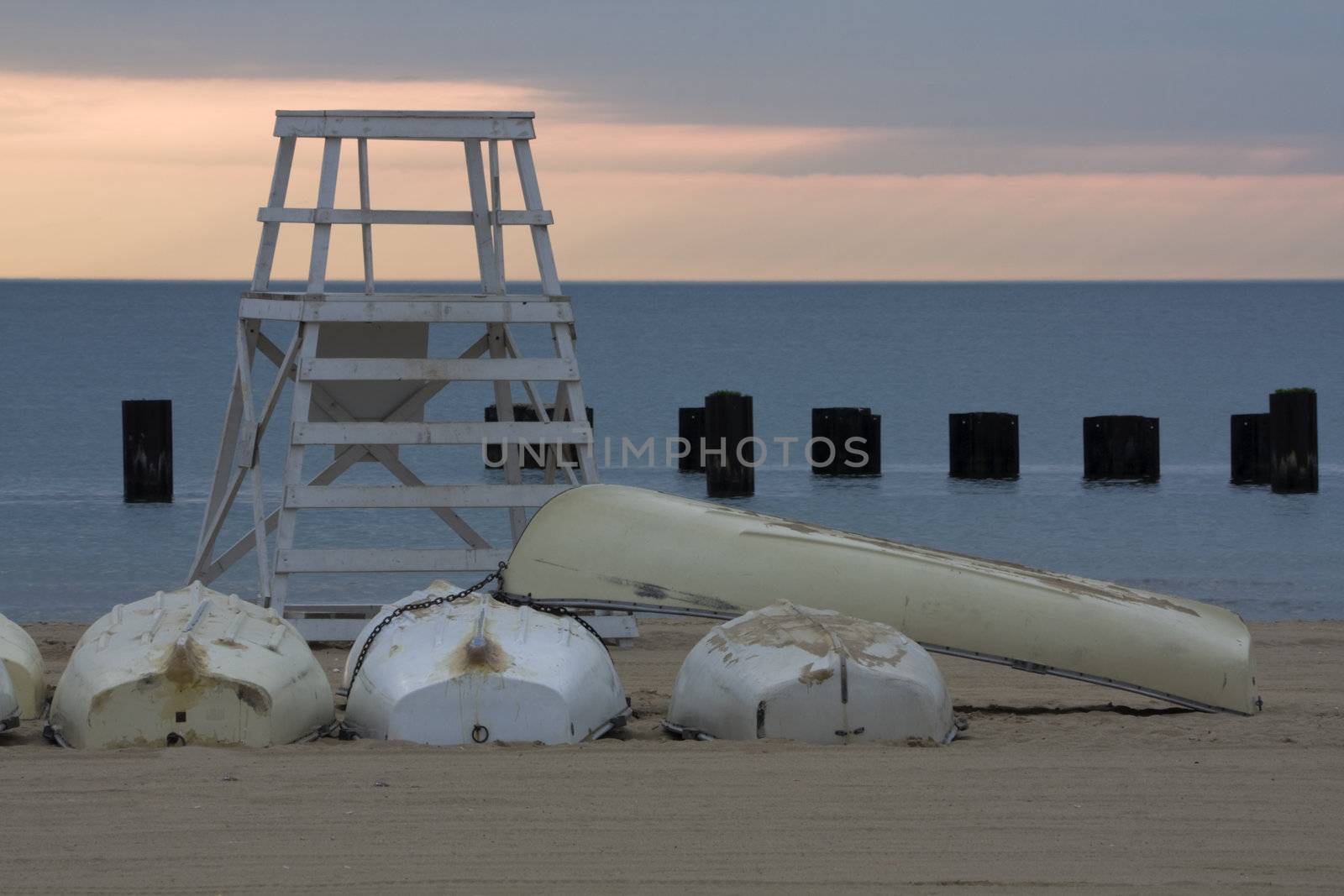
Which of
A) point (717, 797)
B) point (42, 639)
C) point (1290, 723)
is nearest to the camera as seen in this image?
point (717, 797)

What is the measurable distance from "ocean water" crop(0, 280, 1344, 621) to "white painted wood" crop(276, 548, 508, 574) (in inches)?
246

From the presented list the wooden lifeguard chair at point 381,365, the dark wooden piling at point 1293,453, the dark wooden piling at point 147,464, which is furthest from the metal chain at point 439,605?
the dark wooden piling at point 1293,453

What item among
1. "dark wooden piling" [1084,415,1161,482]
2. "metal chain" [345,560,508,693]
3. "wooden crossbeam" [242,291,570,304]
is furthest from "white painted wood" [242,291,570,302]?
Answer: "dark wooden piling" [1084,415,1161,482]

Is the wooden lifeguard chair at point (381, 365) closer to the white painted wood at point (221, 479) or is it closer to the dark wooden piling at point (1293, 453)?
the white painted wood at point (221, 479)

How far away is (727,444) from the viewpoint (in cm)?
2589

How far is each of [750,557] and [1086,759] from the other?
2536 millimetres

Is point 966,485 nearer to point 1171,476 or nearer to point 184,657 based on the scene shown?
point 1171,476

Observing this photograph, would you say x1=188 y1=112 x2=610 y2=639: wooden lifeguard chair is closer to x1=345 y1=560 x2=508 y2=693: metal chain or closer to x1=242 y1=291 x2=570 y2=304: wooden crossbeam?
x1=242 y1=291 x2=570 y2=304: wooden crossbeam

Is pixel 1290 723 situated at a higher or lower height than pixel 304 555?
lower

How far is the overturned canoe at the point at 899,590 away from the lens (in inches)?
343

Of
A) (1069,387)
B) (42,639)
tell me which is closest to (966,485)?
(42,639)

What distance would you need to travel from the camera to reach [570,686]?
7465 mm

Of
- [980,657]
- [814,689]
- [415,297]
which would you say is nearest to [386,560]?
[415,297]

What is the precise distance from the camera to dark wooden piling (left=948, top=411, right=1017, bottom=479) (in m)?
28.8
